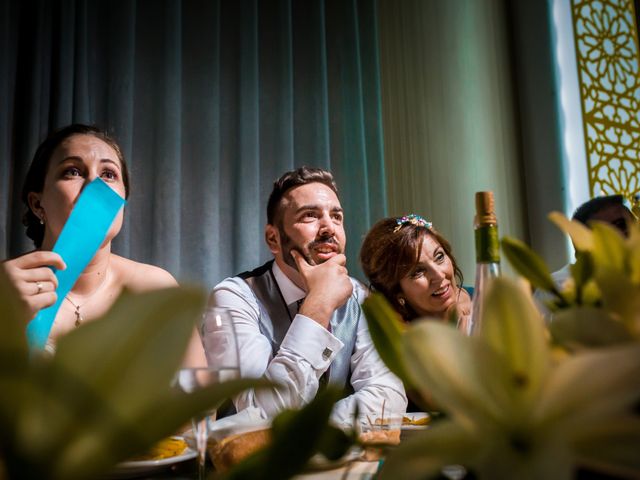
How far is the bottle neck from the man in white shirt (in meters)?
0.66

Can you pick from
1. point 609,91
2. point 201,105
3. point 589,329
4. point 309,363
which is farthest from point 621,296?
point 609,91

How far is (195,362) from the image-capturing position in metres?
0.30

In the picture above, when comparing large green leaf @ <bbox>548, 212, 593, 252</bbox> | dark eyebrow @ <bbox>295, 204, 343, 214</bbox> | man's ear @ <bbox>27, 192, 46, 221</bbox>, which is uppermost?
dark eyebrow @ <bbox>295, 204, 343, 214</bbox>

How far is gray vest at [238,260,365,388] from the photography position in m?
1.60

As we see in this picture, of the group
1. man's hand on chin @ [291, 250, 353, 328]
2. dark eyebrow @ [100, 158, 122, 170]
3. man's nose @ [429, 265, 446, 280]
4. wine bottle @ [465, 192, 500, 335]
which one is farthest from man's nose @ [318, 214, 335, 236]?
wine bottle @ [465, 192, 500, 335]

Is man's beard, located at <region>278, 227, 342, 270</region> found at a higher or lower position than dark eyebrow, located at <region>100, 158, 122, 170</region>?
lower

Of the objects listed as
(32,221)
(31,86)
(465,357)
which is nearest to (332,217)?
(32,221)

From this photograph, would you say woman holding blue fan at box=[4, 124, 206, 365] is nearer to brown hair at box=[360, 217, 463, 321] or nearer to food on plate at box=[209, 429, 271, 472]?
brown hair at box=[360, 217, 463, 321]

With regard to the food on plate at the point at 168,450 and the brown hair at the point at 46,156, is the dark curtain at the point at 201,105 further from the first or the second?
the food on plate at the point at 168,450

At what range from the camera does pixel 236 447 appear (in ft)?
1.67

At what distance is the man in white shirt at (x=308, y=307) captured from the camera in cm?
126

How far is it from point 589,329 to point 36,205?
1590 mm

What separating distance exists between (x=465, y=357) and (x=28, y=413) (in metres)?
0.12

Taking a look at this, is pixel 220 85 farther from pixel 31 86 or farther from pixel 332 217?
pixel 332 217
